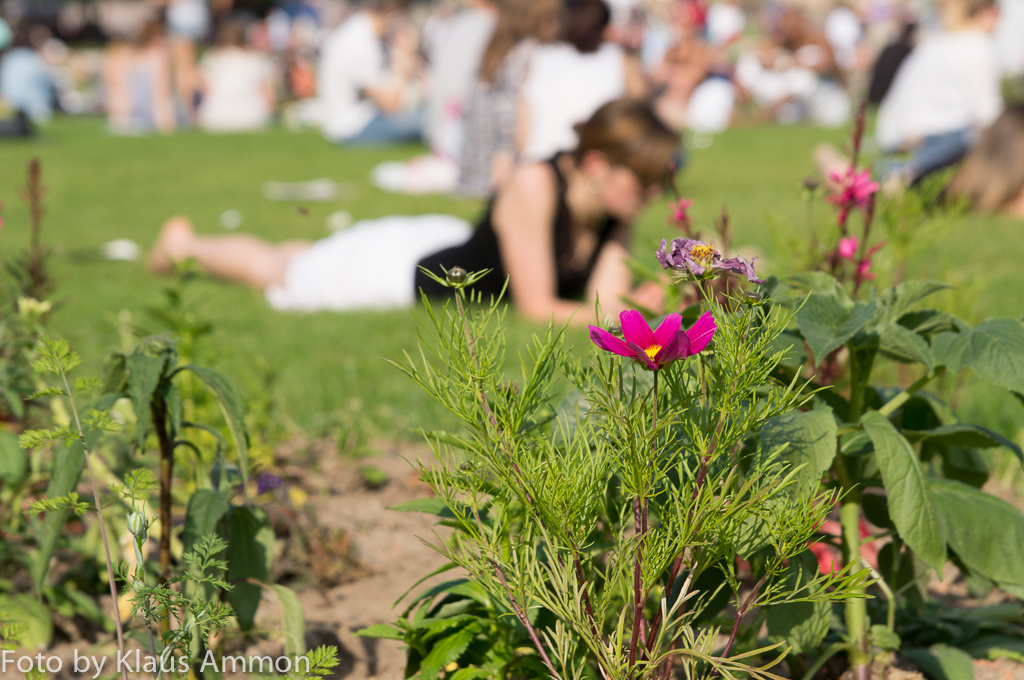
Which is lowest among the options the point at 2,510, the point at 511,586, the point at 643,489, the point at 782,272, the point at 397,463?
the point at 397,463

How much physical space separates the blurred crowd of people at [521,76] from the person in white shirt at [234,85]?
0.10 ft

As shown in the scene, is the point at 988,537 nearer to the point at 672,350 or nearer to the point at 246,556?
the point at 672,350

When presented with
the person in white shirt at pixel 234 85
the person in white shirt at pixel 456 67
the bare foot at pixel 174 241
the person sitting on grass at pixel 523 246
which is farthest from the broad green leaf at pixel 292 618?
the person in white shirt at pixel 234 85

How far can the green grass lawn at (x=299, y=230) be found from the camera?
312cm

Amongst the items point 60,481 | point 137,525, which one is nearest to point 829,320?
point 137,525

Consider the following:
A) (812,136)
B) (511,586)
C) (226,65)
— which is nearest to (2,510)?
(511,586)

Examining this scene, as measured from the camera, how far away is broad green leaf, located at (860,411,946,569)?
1190mm

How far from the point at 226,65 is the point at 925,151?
11.6 metres

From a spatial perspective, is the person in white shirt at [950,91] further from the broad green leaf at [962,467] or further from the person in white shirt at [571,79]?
the broad green leaf at [962,467]

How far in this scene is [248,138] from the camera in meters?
13.4

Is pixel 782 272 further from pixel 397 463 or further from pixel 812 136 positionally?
pixel 812 136

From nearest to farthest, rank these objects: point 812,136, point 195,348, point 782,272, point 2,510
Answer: point 782,272 < point 2,510 < point 195,348 < point 812,136

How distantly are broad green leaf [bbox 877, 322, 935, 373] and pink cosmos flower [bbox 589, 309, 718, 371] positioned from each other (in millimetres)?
426

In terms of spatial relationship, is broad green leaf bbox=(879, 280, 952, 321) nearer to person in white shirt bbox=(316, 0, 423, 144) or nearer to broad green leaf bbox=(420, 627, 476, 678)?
broad green leaf bbox=(420, 627, 476, 678)
